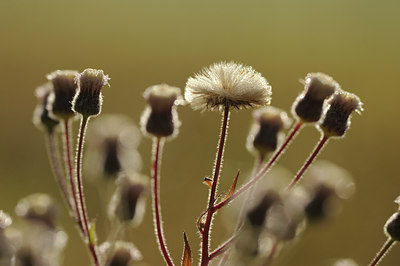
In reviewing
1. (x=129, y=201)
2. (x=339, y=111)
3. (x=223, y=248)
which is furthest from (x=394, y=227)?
(x=129, y=201)

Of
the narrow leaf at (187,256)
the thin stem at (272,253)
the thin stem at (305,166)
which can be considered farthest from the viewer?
the thin stem at (272,253)

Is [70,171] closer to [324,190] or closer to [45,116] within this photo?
[45,116]

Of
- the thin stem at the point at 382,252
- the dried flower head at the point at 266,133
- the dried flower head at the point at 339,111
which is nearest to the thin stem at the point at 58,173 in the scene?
the dried flower head at the point at 266,133

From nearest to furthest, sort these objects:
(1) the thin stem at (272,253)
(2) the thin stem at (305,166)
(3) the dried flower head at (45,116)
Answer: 1. (2) the thin stem at (305,166)
2. (1) the thin stem at (272,253)
3. (3) the dried flower head at (45,116)

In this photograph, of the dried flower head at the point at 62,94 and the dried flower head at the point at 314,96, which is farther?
the dried flower head at the point at 62,94

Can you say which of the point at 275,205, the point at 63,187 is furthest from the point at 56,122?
the point at 275,205

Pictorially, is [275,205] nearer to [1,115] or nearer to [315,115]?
[315,115]

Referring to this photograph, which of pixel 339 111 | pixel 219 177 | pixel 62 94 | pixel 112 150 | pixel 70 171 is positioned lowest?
pixel 112 150

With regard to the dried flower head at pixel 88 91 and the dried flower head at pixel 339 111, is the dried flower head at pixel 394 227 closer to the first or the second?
the dried flower head at pixel 339 111
